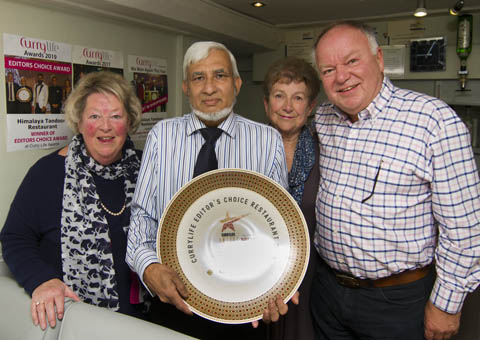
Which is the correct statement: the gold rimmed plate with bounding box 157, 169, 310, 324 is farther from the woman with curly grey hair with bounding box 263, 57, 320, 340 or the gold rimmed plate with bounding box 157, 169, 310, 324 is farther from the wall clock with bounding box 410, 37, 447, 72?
the wall clock with bounding box 410, 37, 447, 72

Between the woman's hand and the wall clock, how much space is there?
9.69ft

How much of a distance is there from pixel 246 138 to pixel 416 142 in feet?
1.76

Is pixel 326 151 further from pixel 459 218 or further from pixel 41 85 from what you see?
pixel 41 85

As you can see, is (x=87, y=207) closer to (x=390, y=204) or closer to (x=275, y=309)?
(x=275, y=309)

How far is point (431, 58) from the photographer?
314 cm

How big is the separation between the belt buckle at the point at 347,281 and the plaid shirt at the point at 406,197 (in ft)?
0.09

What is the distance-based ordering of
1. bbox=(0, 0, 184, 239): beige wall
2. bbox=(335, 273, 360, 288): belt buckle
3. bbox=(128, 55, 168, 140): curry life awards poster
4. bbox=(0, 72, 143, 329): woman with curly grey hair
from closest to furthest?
bbox=(335, 273, 360, 288): belt buckle
bbox=(0, 72, 143, 329): woman with curly grey hair
bbox=(0, 0, 184, 239): beige wall
bbox=(128, 55, 168, 140): curry life awards poster

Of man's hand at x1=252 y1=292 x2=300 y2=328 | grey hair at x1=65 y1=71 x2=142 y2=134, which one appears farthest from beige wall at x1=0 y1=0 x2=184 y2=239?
man's hand at x1=252 y1=292 x2=300 y2=328

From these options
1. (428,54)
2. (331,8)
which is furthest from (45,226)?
(428,54)

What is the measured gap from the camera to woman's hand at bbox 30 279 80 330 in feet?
4.00

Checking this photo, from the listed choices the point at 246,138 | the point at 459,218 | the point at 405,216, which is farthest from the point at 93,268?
the point at 459,218

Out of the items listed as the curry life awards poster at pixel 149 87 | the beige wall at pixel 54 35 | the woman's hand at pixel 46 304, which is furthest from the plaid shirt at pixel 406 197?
the curry life awards poster at pixel 149 87

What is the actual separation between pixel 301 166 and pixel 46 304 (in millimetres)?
994

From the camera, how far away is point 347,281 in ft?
4.48
